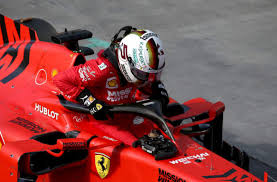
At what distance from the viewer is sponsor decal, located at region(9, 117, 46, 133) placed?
17.4 feet

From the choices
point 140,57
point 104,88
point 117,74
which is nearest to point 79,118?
point 104,88

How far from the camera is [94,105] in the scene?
16.2 ft

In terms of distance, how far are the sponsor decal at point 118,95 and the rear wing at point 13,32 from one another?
1.76 metres

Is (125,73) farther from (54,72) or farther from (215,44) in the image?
(215,44)

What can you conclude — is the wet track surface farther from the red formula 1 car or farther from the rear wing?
the rear wing

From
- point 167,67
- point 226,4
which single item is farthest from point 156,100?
point 226,4

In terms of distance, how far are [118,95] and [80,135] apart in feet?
2.06

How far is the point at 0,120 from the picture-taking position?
18.0ft

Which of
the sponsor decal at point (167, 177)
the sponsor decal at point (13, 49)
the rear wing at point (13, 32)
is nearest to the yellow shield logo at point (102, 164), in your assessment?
the sponsor decal at point (167, 177)

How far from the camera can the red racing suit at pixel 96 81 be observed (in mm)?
5094

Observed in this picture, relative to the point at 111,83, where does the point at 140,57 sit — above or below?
above

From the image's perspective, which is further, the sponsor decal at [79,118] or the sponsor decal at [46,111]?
the sponsor decal at [46,111]

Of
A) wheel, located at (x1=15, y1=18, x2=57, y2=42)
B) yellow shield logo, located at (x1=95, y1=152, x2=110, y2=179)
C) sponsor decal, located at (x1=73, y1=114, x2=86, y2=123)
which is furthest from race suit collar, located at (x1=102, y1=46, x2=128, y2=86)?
wheel, located at (x1=15, y1=18, x2=57, y2=42)

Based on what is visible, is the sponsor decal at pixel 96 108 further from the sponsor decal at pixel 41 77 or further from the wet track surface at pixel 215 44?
the wet track surface at pixel 215 44
